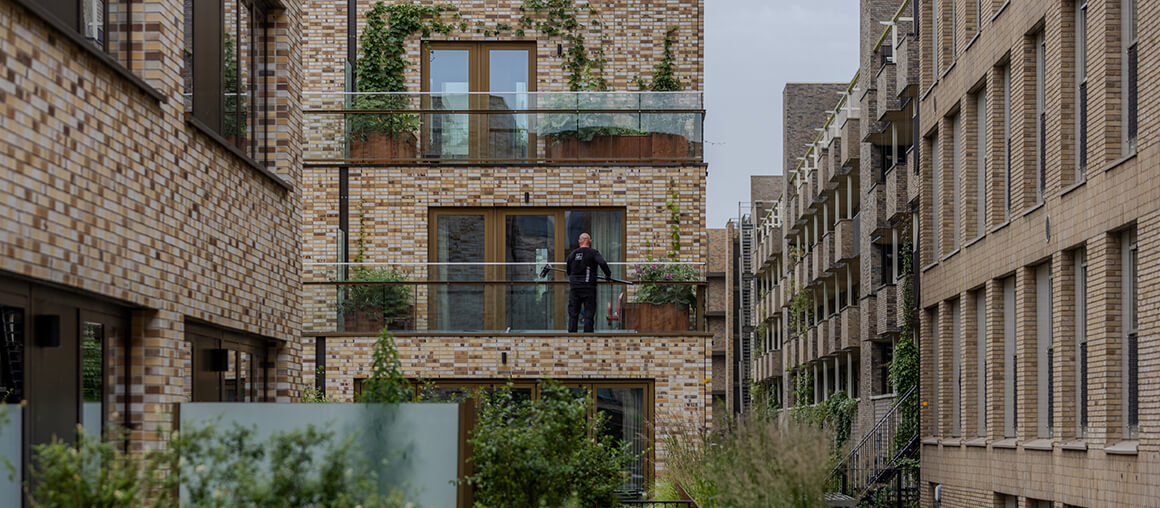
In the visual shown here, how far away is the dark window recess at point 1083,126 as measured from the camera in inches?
640

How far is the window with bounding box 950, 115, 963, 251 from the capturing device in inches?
874

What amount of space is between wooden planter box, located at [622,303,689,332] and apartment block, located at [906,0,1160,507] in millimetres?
4270

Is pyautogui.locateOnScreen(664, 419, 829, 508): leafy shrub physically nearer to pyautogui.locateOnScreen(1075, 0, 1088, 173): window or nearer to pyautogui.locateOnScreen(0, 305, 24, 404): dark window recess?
pyautogui.locateOnScreen(0, 305, 24, 404): dark window recess

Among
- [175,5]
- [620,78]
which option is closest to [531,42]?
[620,78]

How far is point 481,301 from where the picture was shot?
871 inches

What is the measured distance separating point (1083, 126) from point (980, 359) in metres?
5.83

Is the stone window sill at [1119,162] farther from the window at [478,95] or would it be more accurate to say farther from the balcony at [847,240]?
the balcony at [847,240]

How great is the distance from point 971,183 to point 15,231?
1668 centimetres

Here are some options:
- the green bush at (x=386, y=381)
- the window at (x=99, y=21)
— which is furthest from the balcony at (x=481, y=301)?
the green bush at (x=386, y=381)

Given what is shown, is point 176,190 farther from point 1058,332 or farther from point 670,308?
point 670,308

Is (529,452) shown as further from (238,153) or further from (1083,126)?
(1083,126)

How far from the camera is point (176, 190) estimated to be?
9.68m

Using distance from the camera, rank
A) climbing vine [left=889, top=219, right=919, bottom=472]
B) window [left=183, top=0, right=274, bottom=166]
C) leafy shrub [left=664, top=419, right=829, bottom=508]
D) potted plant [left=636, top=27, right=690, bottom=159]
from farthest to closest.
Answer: climbing vine [left=889, top=219, right=919, bottom=472] → potted plant [left=636, top=27, right=690, bottom=159] → window [left=183, top=0, right=274, bottom=166] → leafy shrub [left=664, top=419, right=829, bottom=508]

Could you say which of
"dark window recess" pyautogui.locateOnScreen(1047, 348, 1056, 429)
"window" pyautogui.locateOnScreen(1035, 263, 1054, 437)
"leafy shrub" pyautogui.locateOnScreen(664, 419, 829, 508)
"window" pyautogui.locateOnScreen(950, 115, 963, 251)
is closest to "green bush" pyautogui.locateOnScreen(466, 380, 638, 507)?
"leafy shrub" pyautogui.locateOnScreen(664, 419, 829, 508)
